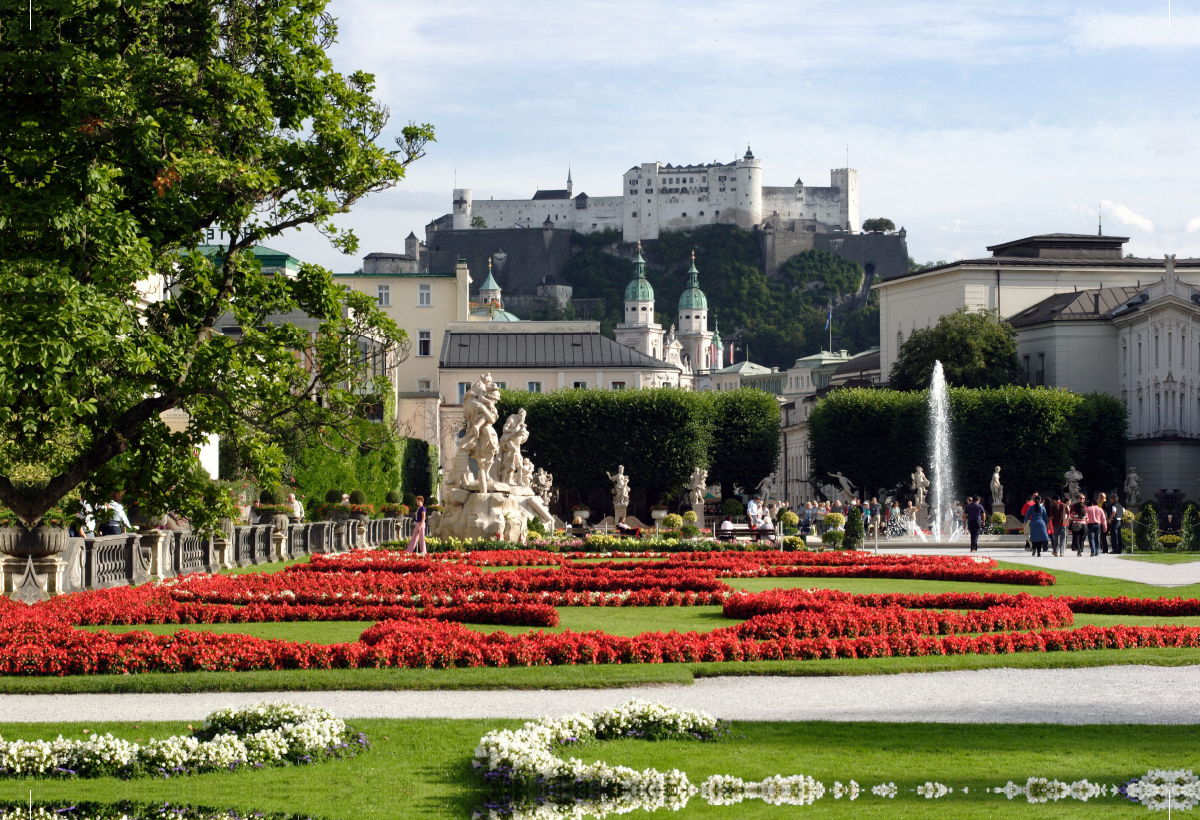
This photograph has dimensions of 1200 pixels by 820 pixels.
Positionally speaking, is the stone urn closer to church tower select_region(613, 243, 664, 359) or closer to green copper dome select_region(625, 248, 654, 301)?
church tower select_region(613, 243, 664, 359)

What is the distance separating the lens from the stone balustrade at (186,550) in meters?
21.5

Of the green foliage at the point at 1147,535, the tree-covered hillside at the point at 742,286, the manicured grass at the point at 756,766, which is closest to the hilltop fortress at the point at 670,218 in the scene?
the tree-covered hillside at the point at 742,286

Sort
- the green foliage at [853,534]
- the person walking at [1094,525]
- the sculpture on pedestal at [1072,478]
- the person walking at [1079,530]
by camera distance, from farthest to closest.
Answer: the sculpture on pedestal at [1072,478] < the person walking at [1079,530] < the green foliage at [853,534] < the person walking at [1094,525]

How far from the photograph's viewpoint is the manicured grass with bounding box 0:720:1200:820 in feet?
26.7

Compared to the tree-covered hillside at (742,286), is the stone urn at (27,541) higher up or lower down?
lower down

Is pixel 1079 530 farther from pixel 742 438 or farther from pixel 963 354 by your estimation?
pixel 963 354

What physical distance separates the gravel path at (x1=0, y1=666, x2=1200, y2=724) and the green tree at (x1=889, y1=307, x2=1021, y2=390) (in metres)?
63.2

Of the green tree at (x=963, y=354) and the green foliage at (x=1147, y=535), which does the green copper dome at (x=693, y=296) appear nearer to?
the green tree at (x=963, y=354)

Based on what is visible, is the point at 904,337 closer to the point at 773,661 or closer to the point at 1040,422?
the point at 1040,422

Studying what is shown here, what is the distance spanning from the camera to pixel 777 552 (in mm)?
34000

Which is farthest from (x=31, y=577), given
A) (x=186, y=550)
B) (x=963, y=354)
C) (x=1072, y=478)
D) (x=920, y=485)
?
(x=963, y=354)

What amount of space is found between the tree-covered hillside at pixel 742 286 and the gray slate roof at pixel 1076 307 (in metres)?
80.9

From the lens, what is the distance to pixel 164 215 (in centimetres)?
1289

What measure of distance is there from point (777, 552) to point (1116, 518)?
40.2 ft
